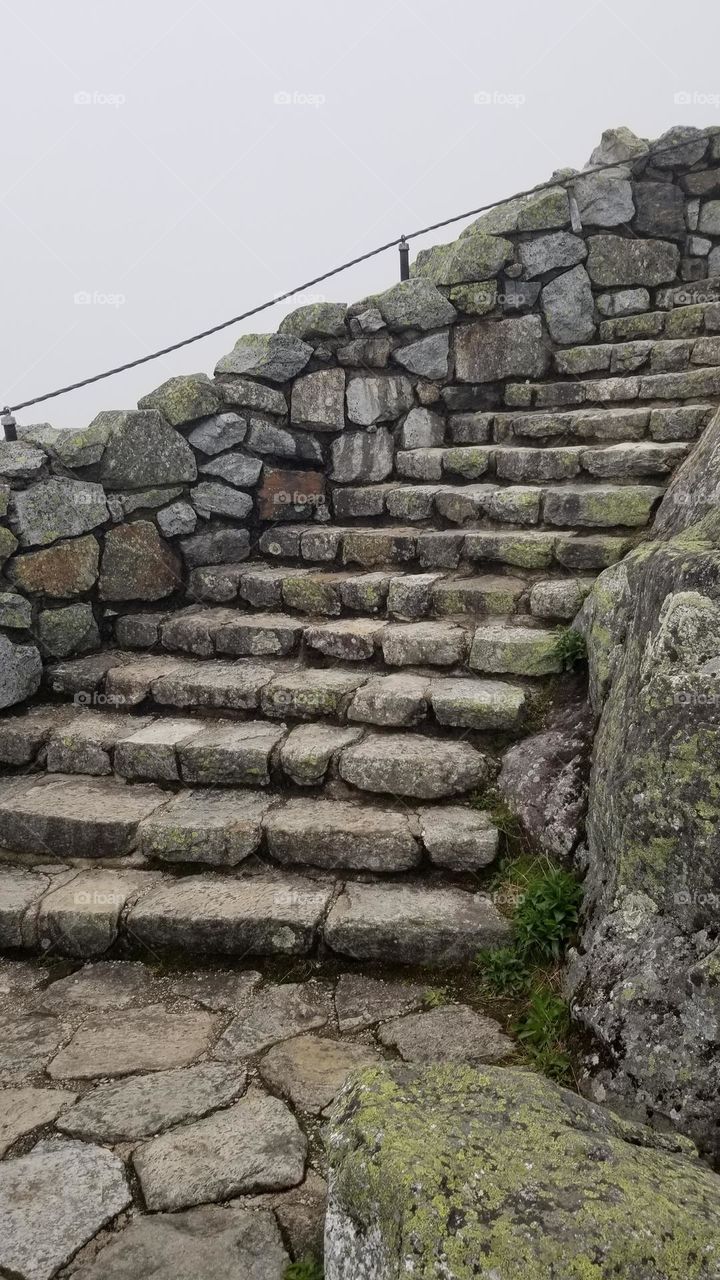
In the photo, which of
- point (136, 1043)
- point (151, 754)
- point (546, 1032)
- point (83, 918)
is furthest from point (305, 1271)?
point (151, 754)

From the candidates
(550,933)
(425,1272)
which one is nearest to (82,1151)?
(425,1272)

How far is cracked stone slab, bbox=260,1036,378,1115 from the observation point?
2645 millimetres

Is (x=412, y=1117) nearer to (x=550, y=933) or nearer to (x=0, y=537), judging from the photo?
(x=550, y=933)

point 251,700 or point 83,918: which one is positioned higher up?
point 251,700

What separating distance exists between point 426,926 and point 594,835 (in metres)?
0.72

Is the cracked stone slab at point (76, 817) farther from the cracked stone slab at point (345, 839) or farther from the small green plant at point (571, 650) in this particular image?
the small green plant at point (571, 650)

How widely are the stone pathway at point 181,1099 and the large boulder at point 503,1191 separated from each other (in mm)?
440

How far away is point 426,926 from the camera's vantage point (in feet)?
10.6

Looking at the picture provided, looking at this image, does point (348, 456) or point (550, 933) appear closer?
point (550, 933)

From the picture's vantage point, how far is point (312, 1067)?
2.78 meters

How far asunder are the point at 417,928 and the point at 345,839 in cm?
Result: 55

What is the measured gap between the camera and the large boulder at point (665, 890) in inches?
91.8

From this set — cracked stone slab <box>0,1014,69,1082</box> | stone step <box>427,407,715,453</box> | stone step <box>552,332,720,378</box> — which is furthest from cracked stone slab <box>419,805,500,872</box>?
stone step <box>552,332,720,378</box>

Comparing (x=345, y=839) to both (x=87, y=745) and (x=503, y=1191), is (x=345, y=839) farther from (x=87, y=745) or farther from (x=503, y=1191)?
(x=503, y=1191)
